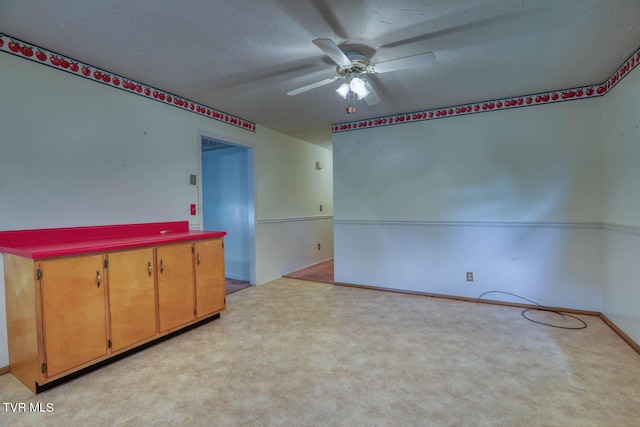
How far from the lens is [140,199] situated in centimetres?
287

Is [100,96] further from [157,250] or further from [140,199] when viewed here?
[157,250]

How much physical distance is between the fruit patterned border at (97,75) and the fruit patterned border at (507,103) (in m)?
1.91

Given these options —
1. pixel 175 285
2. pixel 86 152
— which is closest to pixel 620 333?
pixel 175 285

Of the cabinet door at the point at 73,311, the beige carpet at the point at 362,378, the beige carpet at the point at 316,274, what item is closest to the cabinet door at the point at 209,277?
A: the beige carpet at the point at 362,378

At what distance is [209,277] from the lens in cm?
295

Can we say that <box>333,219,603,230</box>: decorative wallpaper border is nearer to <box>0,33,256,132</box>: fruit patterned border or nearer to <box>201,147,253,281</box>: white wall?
<box>201,147,253,281</box>: white wall

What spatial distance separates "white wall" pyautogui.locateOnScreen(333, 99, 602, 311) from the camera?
3158 mm

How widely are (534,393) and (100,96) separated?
386 centimetres

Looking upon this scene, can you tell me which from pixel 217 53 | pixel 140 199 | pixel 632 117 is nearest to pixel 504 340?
pixel 632 117

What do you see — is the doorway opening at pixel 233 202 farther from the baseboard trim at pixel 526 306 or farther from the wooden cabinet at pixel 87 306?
the wooden cabinet at pixel 87 306

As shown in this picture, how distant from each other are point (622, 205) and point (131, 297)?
4.16 metres

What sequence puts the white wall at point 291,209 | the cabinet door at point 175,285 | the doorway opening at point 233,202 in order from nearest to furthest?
the cabinet door at point 175,285
the doorway opening at point 233,202
the white wall at point 291,209

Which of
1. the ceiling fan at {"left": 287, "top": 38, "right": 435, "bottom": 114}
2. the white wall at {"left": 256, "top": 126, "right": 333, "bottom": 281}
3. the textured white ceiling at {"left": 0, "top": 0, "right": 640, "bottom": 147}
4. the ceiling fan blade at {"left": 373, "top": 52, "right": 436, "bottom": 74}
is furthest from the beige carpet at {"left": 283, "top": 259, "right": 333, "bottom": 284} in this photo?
the ceiling fan blade at {"left": 373, "top": 52, "right": 436, "bottom": 74}

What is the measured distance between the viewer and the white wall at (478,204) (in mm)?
3158
